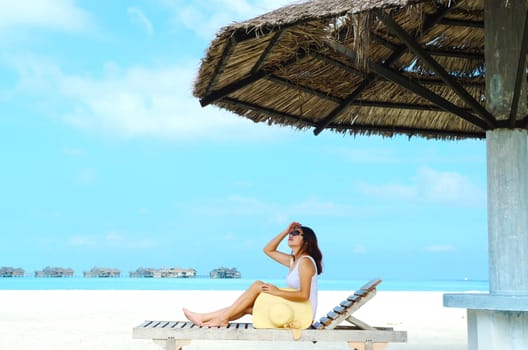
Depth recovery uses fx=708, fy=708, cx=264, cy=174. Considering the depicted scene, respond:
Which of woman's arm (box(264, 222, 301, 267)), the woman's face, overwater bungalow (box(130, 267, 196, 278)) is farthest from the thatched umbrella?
overwater bungalow (box(130, 267, 196, 278))

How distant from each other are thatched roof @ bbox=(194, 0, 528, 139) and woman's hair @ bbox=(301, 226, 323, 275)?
114 cm

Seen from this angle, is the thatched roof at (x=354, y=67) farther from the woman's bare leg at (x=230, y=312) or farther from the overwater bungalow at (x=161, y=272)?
the overwater bungalow at (x=161, y=272)

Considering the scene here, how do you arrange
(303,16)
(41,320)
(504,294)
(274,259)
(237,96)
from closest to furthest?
(303,16), (504,294), (274,259), (237,96), (41,320)

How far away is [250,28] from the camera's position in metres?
4.34

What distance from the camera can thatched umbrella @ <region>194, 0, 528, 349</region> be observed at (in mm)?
4258

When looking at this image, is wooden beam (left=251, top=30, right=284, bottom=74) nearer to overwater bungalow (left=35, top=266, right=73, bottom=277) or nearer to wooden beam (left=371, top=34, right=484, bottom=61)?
wooden beam (left=371, top=34, right=484, bottom=61)

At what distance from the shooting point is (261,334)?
4.32m

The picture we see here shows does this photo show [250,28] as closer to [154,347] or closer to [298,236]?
[298,236]

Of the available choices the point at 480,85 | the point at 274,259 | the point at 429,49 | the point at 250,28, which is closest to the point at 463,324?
the point at 480,85

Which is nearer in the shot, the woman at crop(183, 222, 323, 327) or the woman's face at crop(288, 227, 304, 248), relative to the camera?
the woman at crop(183, 222, 323, 327)

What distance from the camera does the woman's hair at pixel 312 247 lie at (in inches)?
179

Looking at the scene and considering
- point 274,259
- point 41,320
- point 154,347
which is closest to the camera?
point 274,259

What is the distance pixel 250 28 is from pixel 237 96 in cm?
164

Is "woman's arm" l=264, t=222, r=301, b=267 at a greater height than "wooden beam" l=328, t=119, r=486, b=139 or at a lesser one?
lesser
